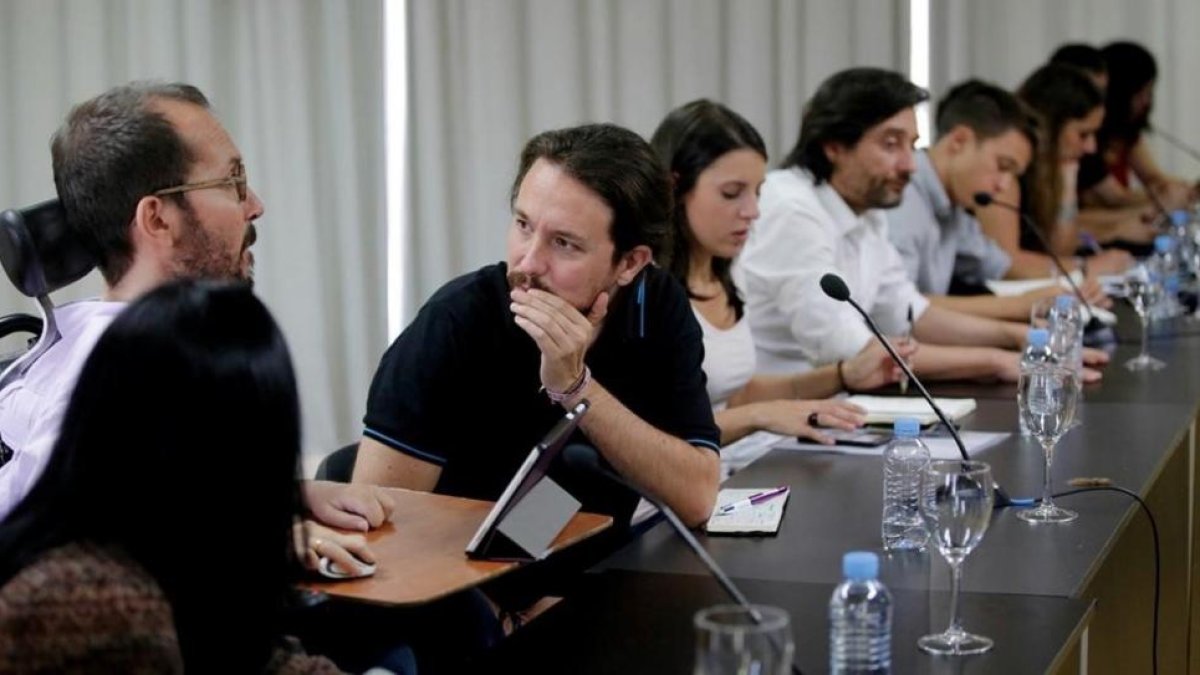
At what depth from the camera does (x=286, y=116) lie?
13.9ft

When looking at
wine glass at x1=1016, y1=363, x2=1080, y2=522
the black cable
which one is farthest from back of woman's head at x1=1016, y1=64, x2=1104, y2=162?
wine glass at x1=1016, y1=363, x2=1080, y2=522

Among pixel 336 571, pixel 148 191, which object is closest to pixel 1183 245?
pixel 148 191

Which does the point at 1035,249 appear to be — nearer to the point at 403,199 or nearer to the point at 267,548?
the point at 403,199

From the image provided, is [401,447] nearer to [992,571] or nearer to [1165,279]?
[992,571]

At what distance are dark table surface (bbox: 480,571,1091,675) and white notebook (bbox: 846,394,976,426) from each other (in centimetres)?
103

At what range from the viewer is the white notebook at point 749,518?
2084mm

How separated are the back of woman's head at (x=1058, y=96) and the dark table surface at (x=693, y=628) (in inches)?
151

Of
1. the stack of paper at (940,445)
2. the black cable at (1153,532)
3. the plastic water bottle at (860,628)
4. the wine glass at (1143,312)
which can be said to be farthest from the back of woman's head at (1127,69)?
Answer: the plastic water bottle at (860,628)

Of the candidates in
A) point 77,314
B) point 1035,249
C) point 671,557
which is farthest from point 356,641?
point 1035,249

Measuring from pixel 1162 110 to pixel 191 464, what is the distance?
6343 millimetres

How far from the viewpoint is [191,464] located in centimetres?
118

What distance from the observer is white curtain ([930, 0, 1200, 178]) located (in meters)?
6.70

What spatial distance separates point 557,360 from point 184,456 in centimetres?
97

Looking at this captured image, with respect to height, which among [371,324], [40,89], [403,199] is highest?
[40,89]
